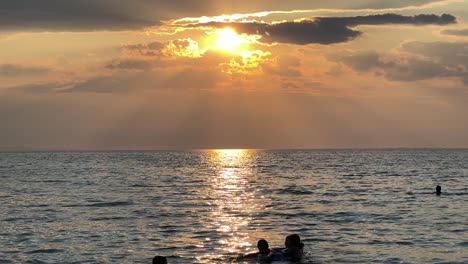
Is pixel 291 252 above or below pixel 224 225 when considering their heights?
below

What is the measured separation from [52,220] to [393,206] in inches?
1063

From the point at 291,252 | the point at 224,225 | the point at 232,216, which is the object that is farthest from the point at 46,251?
the point at 232,216

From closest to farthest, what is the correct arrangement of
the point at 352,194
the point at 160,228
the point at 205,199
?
the point at 160,228 < the point at 205,199 < the point at 352,194

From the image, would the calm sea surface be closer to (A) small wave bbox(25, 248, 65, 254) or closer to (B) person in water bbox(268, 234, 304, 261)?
(A) small wave bbox(25, 248, 65, 254)

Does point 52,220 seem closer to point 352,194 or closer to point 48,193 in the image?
point 48,193

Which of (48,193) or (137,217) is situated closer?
(137,217)

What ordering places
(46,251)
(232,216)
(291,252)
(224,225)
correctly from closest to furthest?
(291,252) < (46,251) < (224,225) < (232,216)

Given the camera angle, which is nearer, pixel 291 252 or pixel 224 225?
pixel 291 252

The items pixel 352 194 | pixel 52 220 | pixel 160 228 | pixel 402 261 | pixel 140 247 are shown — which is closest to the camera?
pixel 402 261

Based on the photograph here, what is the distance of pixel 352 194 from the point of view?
221ft

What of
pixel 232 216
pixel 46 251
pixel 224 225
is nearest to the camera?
pixel 46 251

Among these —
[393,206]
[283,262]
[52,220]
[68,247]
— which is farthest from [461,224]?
[52,220]

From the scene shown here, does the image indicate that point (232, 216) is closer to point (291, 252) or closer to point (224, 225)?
point (224, 225)

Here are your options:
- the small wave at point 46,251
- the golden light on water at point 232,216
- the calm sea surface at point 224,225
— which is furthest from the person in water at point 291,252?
the small wave at point 46,251
